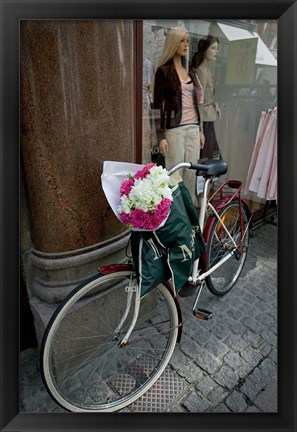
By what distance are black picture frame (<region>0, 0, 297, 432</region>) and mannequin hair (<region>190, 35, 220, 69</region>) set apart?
51.3 inches

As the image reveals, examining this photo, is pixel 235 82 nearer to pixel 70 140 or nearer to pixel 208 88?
pixel 208 88

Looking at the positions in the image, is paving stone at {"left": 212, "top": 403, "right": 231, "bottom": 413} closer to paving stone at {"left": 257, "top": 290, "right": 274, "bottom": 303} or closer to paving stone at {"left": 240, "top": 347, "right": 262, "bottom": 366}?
paving stone at {"left": 240, "top": 347, "right": 262, "bottom": 366}

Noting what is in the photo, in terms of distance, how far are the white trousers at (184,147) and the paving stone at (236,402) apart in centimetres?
194

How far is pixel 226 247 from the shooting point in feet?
10.8

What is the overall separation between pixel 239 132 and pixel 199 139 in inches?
31.9

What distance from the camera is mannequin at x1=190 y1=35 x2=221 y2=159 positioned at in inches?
127

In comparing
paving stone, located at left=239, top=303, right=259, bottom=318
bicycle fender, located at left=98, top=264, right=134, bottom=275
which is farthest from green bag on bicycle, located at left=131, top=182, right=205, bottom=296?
paving stone, located at left=239, top=303, right=259, bottom=318

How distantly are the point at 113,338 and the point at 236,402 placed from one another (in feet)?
3.31

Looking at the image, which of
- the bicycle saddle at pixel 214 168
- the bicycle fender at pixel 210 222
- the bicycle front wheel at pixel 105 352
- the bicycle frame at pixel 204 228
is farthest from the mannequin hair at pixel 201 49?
the bicycle front wheel at pixel 105 352

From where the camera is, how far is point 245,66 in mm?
3721

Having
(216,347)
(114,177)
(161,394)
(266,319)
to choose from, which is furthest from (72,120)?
(266,319)

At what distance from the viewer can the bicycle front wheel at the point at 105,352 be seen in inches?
90.2

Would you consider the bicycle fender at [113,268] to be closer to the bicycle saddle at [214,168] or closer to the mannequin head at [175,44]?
the bicycle saddle at [214,168]
